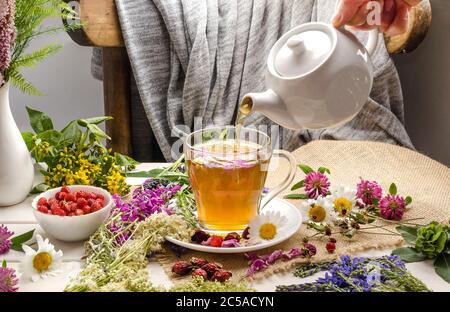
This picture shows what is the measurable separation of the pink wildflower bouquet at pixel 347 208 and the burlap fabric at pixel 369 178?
2cm

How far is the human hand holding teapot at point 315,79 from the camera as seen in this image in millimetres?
1019

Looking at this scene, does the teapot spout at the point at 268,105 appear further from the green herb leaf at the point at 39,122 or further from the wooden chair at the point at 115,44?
the wooden chair at the point at 115,44

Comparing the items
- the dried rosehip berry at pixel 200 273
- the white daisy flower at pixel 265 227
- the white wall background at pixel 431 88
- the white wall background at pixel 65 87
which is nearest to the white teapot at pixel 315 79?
the white daisy flower at pixel 265 227

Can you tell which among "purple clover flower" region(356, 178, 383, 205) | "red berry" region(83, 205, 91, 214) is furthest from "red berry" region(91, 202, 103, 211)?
"purple clover flower" region(356, 178, 383, 205)

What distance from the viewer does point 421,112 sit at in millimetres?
2258

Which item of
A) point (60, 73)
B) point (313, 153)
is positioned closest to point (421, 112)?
point (313, 153)

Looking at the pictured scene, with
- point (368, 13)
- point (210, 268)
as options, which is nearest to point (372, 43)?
point (368, 13)

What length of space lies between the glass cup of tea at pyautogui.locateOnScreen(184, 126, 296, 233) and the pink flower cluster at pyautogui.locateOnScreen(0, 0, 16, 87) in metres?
0.32

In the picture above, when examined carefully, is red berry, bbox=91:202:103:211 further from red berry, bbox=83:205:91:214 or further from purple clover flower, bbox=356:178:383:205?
purple clover flower, bbox=356:178:383:205

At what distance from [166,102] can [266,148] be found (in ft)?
3.28

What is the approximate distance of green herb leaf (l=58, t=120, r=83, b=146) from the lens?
4.27ft

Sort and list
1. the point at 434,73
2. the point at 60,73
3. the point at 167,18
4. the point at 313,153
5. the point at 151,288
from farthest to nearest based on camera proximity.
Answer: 1. the point at 60,73
2. the point at 434,73
3. the point at 167,18
4. the point at 313,153
5. the point at 151,288

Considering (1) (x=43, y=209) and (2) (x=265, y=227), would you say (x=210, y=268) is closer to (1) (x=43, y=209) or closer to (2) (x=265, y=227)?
(2) (x=265, y=227)

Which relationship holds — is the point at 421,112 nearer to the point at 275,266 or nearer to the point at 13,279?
the point at 275,266
